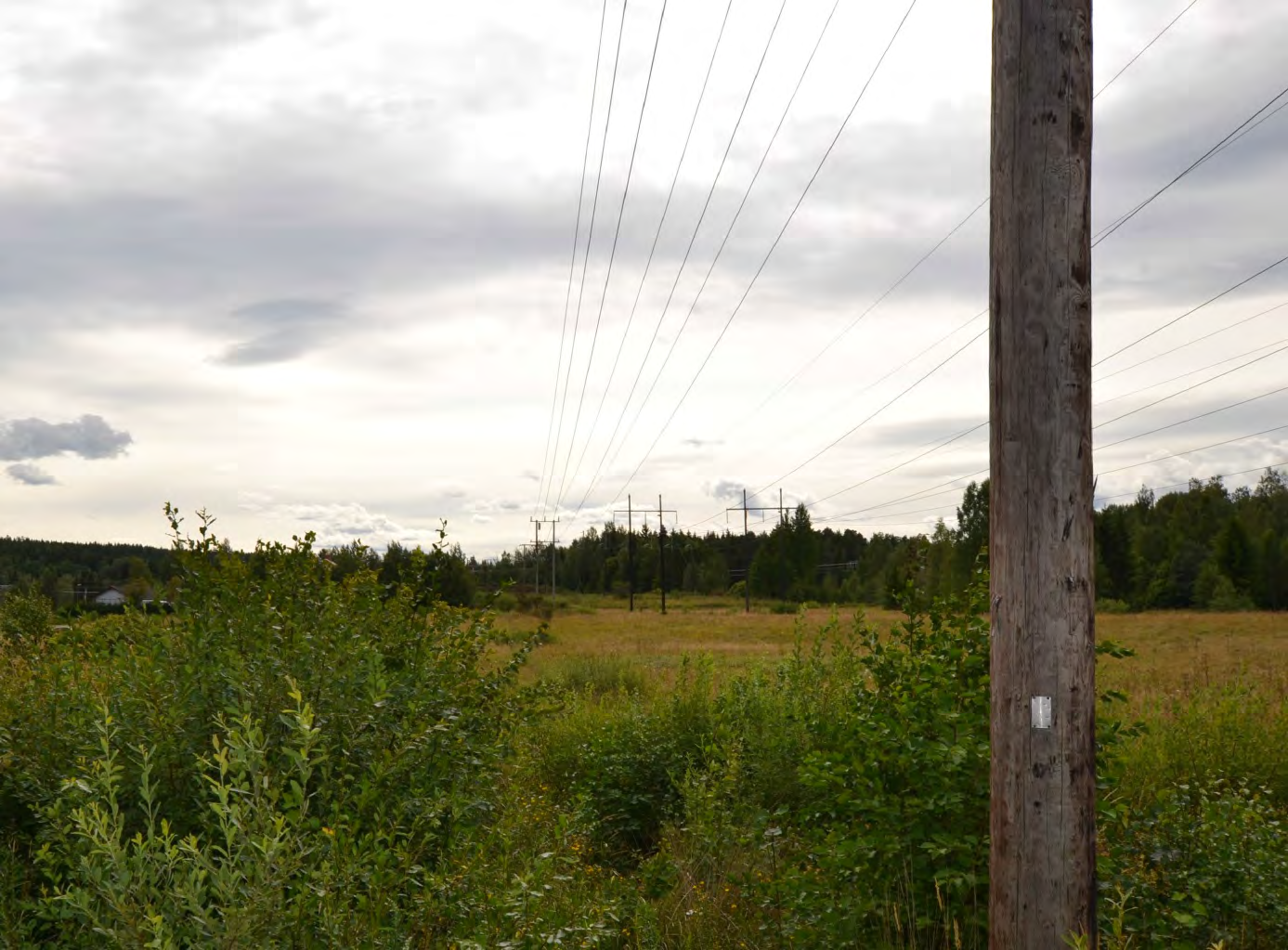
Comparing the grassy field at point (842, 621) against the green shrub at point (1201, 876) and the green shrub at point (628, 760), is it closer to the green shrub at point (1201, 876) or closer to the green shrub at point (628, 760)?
the green shrub at point (628, 760)

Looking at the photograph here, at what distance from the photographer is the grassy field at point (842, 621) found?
16.8 meters

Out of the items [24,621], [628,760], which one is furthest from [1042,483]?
[24,621]

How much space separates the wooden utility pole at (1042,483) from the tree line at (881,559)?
32138mm

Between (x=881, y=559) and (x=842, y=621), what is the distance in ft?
224

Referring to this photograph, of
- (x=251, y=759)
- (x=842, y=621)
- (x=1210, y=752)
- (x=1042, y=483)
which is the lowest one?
(x=842, y=621)

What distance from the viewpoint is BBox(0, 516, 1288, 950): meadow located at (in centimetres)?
317

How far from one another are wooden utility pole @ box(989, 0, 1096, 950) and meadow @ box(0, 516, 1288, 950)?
1.14ft

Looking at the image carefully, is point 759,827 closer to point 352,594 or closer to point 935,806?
point 935,806

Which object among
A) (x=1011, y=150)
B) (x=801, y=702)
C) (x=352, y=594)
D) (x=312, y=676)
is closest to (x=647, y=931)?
(x=312, y=676)

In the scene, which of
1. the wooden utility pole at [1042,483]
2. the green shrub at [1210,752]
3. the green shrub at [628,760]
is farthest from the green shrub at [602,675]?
the wooden utility pole at [1042,483]

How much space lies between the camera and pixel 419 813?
4297mm

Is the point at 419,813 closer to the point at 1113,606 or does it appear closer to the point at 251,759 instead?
the point at 251,759

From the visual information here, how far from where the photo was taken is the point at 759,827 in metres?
6.42

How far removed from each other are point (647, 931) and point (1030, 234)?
398 centimetres
